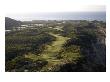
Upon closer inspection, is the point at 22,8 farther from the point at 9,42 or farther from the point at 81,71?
the point at 81,71

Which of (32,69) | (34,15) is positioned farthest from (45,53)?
(34,15)

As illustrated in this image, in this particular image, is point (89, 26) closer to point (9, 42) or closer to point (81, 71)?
point (81, 71)

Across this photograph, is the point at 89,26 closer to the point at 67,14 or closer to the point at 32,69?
the point at 67,14

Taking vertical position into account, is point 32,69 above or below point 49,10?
below
